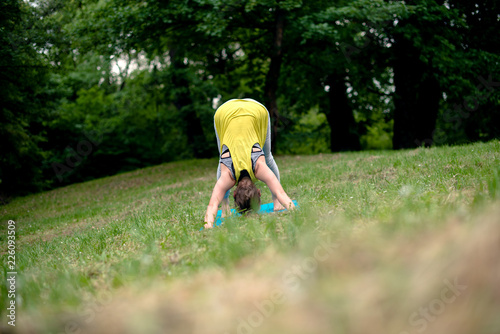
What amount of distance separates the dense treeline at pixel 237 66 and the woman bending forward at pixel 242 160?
319 inches

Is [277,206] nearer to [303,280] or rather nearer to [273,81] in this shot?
[303,280]

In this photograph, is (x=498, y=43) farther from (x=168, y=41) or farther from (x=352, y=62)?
(x=168, y=41)

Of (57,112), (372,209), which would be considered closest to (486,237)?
(372,209)

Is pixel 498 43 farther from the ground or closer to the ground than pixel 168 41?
closer to the ground

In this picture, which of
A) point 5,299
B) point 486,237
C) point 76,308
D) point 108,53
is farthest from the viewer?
point 108,53

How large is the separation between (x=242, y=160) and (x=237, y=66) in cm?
1542

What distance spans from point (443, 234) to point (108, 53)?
14904 mm

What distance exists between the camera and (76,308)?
7.81 feet

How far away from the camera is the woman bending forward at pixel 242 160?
4.73m

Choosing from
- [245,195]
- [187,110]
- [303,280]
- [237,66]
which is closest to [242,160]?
[245,195]

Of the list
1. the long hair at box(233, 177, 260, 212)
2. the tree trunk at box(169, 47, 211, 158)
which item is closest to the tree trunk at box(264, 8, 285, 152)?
the tree trunk at box(169, 47, 211, 158)

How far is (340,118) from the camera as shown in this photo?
21.0 metres

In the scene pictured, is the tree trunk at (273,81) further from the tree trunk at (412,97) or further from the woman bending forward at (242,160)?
the woman bending forward at (242,160)

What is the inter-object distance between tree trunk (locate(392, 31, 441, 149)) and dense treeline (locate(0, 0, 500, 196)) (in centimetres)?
5
